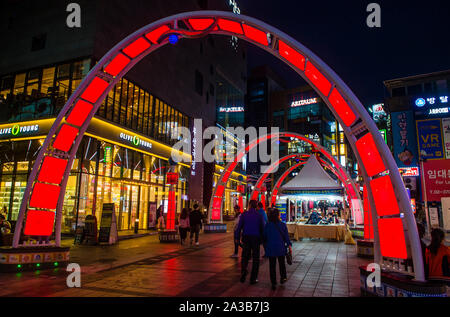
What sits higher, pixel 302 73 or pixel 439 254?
pixel 302 73

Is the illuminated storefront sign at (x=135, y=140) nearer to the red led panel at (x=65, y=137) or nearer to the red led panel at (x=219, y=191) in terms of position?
the red led panel at (x=219, y=191)

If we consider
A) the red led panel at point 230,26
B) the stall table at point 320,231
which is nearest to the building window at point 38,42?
the red led panel at point 230,26

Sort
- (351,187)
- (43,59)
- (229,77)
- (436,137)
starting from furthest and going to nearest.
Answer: (229,77), (436,137), (351,187), (43,59)

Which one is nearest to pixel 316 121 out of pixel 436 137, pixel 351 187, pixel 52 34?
pixel 436 137

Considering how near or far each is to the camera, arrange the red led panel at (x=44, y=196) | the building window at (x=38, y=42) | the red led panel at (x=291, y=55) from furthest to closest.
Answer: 1. the building window at (x=38, y=42)
2. the red led panel at (x=44, y=196)
3. the red led panel at (x=291, y=55)

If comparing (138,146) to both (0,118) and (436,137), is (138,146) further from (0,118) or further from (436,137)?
(436,137)

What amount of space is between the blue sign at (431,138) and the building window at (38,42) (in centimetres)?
2701

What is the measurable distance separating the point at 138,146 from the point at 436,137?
2219 cm

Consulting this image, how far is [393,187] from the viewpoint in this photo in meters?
5.63

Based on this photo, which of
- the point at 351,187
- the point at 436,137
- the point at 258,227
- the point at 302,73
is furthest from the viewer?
the point at 436,137

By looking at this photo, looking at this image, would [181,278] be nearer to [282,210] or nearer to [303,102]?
[282,210]

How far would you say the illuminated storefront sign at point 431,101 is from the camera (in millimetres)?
28678

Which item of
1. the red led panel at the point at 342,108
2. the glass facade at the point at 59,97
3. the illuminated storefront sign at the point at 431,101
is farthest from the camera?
the illuminated storefront sign at the point at 431,101
